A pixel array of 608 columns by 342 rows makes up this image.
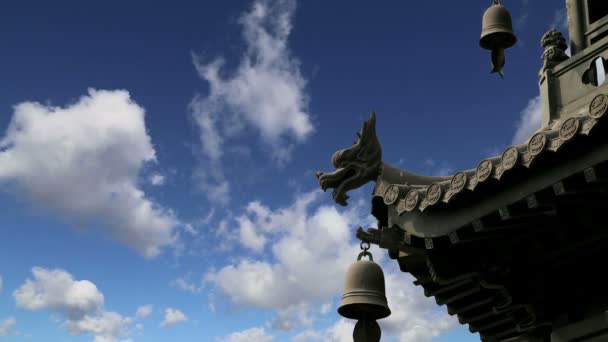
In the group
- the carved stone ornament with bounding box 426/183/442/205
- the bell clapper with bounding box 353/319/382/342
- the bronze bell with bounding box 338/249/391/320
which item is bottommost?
the bell clapper with bounding box 353/319/382/342

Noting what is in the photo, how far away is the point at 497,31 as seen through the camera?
10.2m

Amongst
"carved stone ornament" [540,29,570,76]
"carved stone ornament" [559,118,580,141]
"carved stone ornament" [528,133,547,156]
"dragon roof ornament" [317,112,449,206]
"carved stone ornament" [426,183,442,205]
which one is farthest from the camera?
"carved stone ornament" [540,29,570,76]

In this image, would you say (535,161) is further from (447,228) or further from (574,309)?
(574,309)

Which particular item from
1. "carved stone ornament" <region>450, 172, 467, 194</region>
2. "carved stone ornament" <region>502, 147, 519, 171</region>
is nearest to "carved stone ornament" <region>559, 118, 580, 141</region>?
"carved stone ornament" <region>502, 147, 519, 171</region>

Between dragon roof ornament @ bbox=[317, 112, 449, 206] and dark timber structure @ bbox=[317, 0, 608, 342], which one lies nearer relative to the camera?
dark timber structure @ bbox=[317, 0, 608, 342]

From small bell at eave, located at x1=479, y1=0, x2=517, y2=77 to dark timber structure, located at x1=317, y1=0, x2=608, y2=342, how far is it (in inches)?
43.1

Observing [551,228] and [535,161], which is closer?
[535,161]

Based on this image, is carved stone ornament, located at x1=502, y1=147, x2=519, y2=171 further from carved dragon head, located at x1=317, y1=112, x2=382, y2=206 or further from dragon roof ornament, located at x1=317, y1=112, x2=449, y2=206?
carved dragon head, located at x1=317, y1=112, x2=382, y2=206

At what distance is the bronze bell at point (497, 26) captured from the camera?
10.3 metres

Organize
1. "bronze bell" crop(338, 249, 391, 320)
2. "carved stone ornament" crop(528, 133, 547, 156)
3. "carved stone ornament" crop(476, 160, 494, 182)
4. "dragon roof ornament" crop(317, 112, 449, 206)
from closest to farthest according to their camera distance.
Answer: "carved stone ornament" crop(528, 133, 547, 156) → "carved stone ornament" crop(476, 160, 494, 182) → "bronze bell" crop(338, 249, 391, 320) → "dragon roof ornament" crop(317, 112, 449, 206)

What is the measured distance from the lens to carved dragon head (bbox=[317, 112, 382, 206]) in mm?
8219

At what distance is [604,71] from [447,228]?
9.96ft

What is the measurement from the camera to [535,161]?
6.43 metres

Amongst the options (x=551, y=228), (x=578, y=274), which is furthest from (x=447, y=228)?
(x=578, y=274)
